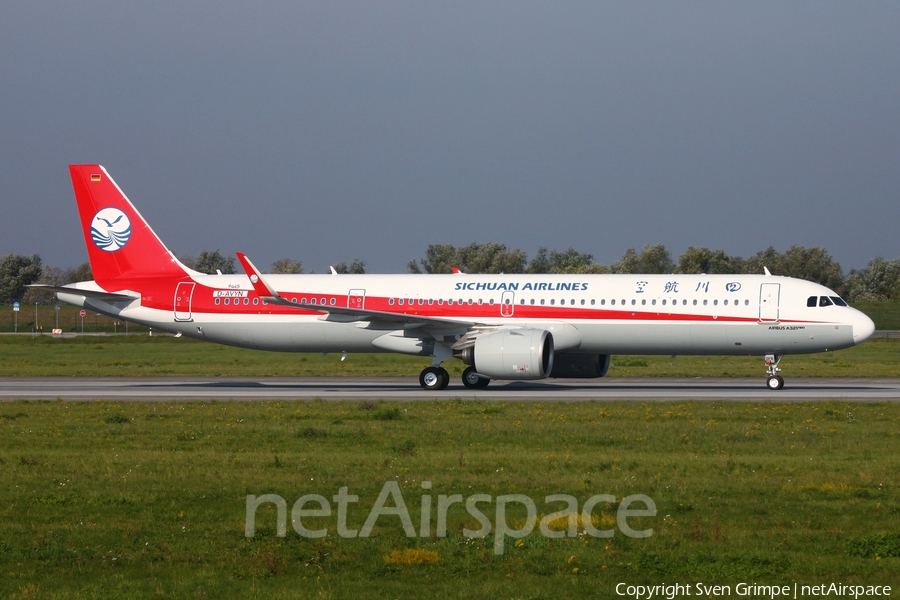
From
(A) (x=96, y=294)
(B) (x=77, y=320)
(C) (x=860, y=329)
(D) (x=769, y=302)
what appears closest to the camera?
(C) (x=860, y=329)

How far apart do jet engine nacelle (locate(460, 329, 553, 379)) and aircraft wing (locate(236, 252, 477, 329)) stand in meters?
1.49

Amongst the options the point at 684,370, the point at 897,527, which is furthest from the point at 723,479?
the point at 684,370

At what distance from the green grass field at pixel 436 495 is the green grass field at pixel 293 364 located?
18385 mm

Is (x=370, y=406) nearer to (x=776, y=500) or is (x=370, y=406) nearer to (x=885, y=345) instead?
(x=776, y=500)

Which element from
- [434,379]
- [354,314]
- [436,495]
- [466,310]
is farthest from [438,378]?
[436,495]

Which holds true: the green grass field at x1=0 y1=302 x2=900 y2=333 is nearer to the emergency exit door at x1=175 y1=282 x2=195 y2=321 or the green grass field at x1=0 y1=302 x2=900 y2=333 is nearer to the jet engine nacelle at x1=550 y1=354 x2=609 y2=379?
the emergency exit door at x1=175 y1=282 x2=195 y2=321

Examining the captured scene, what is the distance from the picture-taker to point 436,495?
12.9 metres

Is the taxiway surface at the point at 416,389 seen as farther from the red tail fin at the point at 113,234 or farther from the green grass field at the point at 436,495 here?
the green grass field at the point at 436,495

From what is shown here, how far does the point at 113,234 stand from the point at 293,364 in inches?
505

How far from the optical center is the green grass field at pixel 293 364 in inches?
1633

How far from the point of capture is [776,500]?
12.6 m

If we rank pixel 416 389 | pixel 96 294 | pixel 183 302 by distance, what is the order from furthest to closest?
pixel 96 294
pixel 183 302
pixel 416 389

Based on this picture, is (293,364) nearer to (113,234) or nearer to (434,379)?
(113,234)

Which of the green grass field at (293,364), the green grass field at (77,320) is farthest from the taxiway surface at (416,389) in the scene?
the green grass field at (77,320)
